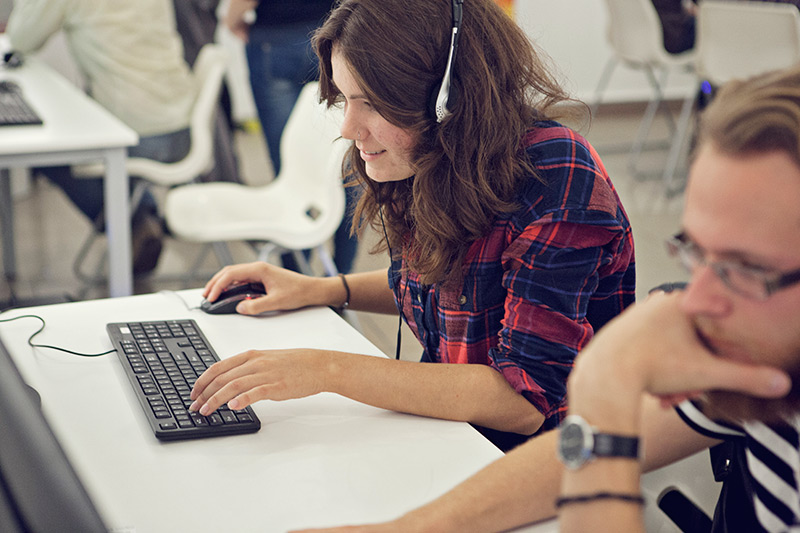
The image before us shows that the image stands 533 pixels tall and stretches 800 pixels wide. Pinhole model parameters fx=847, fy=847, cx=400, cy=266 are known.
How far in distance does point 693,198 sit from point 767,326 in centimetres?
11

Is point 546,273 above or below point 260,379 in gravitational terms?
above

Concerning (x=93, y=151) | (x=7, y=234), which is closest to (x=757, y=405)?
(x=93, y=151)

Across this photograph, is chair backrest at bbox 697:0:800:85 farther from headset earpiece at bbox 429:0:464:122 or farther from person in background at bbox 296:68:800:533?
person in background at bbox 296:68:800:533

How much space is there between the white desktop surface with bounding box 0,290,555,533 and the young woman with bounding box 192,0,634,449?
4 cm

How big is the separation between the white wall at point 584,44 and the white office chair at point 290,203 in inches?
137

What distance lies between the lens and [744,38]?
12.0ft

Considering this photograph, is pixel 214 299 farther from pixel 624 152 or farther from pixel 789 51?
pixel 624 152

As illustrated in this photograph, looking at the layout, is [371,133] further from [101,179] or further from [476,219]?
[101,179]

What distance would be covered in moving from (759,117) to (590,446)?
0.28m

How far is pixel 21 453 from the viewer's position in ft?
1.79

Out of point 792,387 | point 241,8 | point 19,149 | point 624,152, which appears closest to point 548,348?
point 792,387

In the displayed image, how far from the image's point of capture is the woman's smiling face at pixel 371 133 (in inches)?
44.8

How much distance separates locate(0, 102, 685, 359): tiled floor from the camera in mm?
3068

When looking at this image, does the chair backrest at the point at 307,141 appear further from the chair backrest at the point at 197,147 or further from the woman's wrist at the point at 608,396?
the woman's wrist at the point at 608,396
